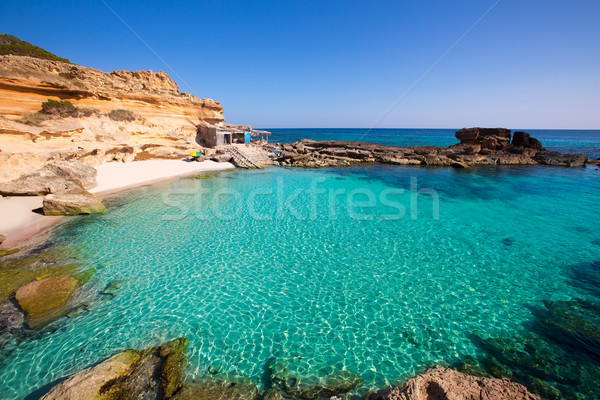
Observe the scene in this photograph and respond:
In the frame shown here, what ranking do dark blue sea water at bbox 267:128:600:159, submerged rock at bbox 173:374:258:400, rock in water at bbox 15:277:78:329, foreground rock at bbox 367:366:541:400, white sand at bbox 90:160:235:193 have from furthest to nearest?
1. dark blue sea water at bbox 267:128:600:159
2. white sand at bbox 90:160:235:193
3. rock in water at bbox 15:277:78:329
4. submerged rock at bbox 173:374:258:400
5. foreground rock at bbox 367:366:541:400

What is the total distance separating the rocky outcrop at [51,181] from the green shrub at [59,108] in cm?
600

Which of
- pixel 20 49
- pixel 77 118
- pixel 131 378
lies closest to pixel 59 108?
pixel 77 118

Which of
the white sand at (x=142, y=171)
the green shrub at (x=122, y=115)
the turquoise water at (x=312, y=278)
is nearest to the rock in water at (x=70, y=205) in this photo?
the turquoise water at (x=312, y=278)

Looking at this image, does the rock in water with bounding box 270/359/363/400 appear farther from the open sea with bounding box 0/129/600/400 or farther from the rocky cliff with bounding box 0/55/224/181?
the rocky cliff with bounding box 0/55/224/181

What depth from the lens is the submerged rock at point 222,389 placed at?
3791mm

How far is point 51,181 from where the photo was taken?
12625mm

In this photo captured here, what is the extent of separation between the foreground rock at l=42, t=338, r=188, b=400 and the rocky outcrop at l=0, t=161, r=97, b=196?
12.5 metres

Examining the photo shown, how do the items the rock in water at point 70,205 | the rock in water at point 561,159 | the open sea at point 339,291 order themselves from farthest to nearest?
→ the rock in water at point 561,159 < the rock in water at point 70,205 < the open sea at point 339,291

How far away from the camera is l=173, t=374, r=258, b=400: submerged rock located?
3.79 m

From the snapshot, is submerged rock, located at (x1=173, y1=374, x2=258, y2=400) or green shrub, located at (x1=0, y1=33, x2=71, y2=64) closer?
submerged rock, located at (x1=173, y1=374, x2=258, y2=400)

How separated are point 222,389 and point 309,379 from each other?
1428mm

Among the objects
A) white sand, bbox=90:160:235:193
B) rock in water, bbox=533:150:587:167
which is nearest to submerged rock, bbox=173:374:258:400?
white sand, bbox=90:160:235:193

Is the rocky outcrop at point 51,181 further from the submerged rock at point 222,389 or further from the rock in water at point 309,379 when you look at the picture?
the rock in water at point 309,379

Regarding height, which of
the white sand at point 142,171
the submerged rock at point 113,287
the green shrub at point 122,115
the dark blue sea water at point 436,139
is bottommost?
the submerged rock at point 113,287
